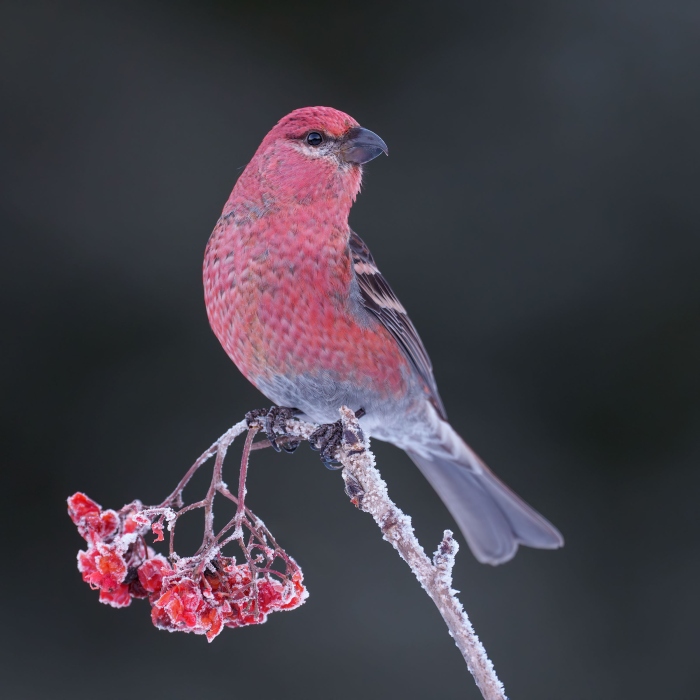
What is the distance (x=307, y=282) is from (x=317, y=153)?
0.35m

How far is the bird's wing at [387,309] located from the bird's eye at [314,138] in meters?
0.30

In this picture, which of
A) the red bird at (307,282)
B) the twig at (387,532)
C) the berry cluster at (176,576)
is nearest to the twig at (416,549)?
the twig at (387,532)

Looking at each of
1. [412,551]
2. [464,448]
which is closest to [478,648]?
[412,551]

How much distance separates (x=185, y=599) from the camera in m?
1.41

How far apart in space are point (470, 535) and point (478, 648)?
3.99 ft

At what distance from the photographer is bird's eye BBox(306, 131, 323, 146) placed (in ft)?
6.63

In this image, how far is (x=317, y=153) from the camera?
203 centimetres

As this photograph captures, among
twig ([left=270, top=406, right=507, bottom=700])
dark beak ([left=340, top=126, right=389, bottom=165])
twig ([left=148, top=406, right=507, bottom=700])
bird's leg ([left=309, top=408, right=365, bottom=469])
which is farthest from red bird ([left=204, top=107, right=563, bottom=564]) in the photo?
twig ([left=270, top=406, right=507, bottom=700])

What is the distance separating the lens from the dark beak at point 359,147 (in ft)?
6.49

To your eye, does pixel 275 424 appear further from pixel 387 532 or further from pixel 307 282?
pixel 387 532

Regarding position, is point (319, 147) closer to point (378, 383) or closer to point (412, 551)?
point (378, 383)

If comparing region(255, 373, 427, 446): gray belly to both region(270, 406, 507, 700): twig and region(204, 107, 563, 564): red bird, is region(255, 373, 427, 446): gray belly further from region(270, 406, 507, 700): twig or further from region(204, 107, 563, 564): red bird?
region(270, 406, 507, 700): twig

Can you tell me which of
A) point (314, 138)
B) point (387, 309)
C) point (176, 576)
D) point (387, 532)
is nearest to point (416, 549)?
point (387, 532)

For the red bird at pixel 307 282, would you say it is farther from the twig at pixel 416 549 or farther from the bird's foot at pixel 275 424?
the twig at pixel 416 549
